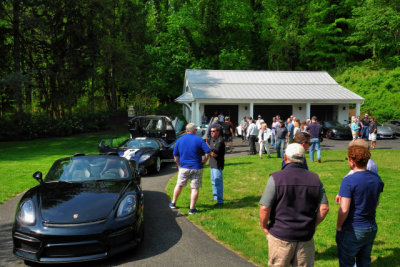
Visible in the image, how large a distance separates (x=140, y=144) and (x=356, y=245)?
936 centimetres

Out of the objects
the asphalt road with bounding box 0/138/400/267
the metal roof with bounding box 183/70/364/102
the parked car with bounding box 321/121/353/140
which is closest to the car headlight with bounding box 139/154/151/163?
the asphalt road with bounding box 0/138/400/267

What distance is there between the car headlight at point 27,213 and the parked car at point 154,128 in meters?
11.0

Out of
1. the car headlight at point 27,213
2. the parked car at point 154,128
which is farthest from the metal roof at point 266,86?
the car headlight at point 27,213

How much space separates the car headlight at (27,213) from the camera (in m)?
A: 4.27

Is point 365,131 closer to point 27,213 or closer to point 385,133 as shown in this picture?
point 385,133

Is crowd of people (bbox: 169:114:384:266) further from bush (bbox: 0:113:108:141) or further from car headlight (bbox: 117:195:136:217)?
bush (bbox: 0:113:108:141)

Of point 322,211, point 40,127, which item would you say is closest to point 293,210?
point 322,211

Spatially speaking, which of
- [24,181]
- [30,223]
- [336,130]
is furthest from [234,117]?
[30,223]

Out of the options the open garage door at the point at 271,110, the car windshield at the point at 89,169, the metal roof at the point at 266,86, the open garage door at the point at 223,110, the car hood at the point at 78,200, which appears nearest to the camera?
the car hood at the point at 78,200

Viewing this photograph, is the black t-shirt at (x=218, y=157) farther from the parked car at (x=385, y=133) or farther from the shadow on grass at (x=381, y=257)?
the parked car at (x=385, y=133)

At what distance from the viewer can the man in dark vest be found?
9.30 feet

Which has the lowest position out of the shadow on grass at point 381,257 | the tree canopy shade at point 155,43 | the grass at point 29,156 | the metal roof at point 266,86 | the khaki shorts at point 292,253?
the grass at point 29,156

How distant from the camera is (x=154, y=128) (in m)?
16.3

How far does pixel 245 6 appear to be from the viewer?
144 feet
